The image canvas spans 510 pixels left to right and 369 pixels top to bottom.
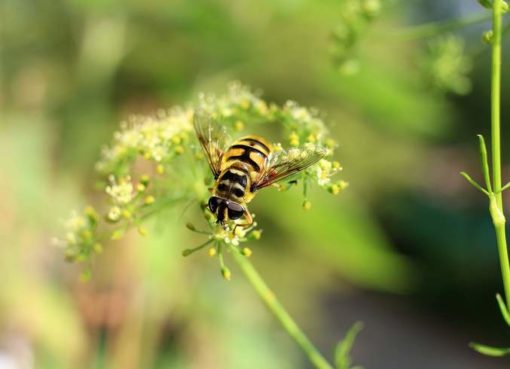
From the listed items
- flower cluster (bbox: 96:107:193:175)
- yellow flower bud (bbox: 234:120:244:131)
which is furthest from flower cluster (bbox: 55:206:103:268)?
yellow flower bud (bbox: 234:120:244:131)

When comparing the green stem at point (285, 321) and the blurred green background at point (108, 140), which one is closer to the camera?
the green stem at point (285, 321)

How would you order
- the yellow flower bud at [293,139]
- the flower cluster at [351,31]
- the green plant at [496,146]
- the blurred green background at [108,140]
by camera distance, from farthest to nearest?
1. the blurred green background at [108,140]
2. the flower cluster at [351,31]
3. the yellow flower bud at [293,139]
4. the green plant at [496,146]

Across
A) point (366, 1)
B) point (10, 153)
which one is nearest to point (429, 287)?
point (10, 153)

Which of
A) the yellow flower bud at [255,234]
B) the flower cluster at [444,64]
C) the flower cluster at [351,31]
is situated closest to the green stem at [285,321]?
the yellow flower bud at [255,234]

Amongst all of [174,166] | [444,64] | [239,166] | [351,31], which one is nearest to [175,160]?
[174,166]

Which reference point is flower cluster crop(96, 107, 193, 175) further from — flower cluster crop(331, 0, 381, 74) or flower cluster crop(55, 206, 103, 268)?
flower cluster crop(331, 0, 381, 74)

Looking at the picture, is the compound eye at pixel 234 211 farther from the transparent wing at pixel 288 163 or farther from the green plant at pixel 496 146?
the green plant at pixel 496 146

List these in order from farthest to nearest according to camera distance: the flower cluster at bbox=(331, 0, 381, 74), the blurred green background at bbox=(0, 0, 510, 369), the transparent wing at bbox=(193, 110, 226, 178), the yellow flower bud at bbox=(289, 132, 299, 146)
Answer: the blurred green background at bbox=(0, 0, 510, 369) < the flower cluster at bbox=(331, 0, 381, 74) < the transparent wing at bbox=(193, 110, 226, 178) < the yellow flower bud at bbox=(289, 132, 299, 146)

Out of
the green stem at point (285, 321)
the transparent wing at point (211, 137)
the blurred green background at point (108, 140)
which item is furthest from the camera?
the blurred green background at point (108, 140)
